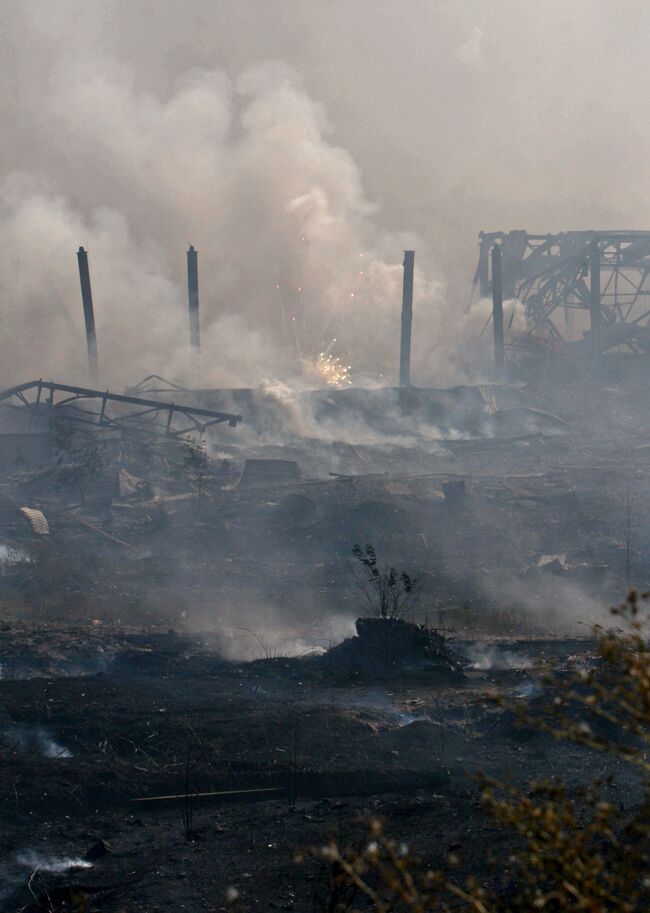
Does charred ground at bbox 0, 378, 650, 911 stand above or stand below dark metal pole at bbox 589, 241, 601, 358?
below

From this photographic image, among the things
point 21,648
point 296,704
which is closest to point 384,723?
point 296,704

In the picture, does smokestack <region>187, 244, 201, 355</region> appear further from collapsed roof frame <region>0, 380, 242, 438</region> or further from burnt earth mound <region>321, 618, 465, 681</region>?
burnt earth mound <region>321, 618, 465, 681</region>

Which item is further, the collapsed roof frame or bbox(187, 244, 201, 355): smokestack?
bbox(187, 244, 201, 355): smokestack

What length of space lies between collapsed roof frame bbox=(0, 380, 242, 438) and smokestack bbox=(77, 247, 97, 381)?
200 inches

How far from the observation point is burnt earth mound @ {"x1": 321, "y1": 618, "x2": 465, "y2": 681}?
11.0 metres

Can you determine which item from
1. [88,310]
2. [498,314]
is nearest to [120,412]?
[88,310]

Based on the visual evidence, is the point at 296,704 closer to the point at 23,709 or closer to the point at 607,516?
the point at 23,709

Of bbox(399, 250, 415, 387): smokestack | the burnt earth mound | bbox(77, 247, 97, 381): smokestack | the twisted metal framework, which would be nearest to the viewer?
the burnt earth mound

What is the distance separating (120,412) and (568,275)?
19.7 meters

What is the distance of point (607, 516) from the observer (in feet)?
63.8

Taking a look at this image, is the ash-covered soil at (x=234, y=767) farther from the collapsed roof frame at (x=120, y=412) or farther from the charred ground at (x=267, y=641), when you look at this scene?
the collapsed roof frame at (x=120, y=412)

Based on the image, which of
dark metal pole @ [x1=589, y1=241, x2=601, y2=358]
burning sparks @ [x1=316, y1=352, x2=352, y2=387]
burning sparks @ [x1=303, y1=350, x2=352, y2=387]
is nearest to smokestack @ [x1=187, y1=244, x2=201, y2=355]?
burning sparks @ [x1=303, y1=350, x2=352, y2=387]

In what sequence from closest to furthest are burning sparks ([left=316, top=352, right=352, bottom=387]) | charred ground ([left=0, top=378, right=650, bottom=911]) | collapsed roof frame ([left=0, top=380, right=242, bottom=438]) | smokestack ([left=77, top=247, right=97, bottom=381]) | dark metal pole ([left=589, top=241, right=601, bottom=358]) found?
charred ground ([left=0, top=378, right=650, bottom=911]) < collapsed roof frame ([left=0, top=380, right=242, bottom=438]) < smokestack ([left=77, top=247, right=97, bottom=381]) < dark metal pole ([left=589, top=241, right=601, bottom=358]) < burning sparks ([left=316, top=352, right=352, bottom=387])

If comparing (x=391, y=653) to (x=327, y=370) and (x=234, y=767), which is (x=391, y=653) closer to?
(x=234, y=767)
